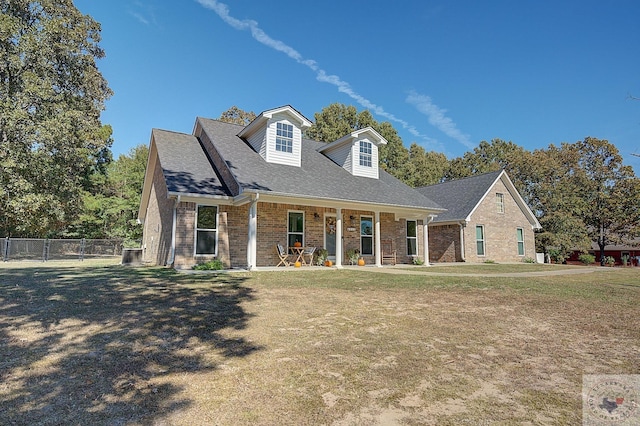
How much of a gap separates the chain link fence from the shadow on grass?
15918 millimetres

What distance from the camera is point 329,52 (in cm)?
1833

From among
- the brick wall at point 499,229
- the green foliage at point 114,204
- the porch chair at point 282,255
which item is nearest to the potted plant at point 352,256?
the porch chair at point 282,255

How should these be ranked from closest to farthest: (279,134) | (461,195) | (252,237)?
(252,237), (279,134), (461,195)

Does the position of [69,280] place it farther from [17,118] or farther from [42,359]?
[17,118]

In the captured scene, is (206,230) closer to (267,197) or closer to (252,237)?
(252,237)

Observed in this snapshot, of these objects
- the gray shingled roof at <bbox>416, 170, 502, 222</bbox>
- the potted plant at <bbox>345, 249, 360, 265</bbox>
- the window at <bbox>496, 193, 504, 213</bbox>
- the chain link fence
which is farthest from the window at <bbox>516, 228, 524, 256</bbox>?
the chain link fence

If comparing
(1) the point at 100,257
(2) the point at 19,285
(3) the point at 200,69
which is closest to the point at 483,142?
(3) the point at 200,69

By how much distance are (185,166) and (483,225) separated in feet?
53.8

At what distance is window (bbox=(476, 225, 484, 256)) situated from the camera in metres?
19.5

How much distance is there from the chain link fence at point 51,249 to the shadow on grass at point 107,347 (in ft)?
52.2

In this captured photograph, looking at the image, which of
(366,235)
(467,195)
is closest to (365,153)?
(366,235)

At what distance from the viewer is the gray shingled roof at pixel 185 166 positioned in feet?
37.1

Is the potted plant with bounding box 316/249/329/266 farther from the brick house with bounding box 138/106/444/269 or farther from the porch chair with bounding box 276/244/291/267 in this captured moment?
the porch chair with bounding box 276/244/291/267

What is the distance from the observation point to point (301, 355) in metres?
3.64
